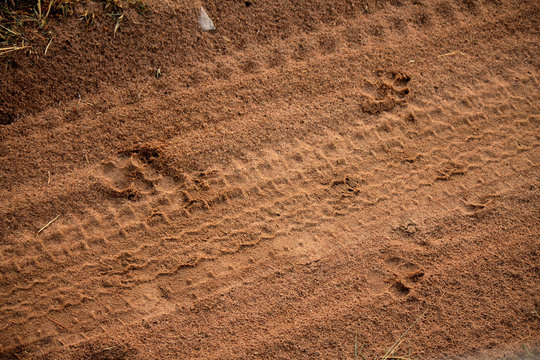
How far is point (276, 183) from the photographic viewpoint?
2365 millimetres

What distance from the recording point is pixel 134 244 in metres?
2.35

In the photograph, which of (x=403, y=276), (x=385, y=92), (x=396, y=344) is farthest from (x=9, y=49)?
(x=396, y=344)

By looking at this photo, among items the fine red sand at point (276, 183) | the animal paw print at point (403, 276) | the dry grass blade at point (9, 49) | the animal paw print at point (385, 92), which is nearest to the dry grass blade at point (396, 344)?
the fine red sand at point (276, 183)

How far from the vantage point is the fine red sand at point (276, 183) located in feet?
7.65

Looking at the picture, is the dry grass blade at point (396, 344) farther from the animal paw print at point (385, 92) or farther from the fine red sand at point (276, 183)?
the animal paw print at point (385, 92)

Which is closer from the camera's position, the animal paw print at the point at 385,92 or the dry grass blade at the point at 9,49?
the dry grass blade at the point at 9,49

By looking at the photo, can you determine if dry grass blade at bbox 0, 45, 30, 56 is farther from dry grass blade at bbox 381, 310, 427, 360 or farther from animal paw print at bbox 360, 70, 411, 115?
dry grass blade at bbox 381, 310, 427, 360

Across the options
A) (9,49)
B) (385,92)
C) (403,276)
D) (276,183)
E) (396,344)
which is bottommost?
(396,344)

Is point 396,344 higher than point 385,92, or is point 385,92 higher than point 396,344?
point 385,92

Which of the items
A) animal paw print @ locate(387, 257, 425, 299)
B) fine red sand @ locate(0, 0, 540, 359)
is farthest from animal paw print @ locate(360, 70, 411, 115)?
animal paw print @ locate(387, 257, 425, 299)

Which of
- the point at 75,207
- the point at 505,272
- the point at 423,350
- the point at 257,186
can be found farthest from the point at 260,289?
the point at 505,272

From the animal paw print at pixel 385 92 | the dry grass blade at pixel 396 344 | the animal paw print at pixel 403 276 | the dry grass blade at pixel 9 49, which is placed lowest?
the dry grass blade at pixel 396 344

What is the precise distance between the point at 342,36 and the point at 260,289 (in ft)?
6.30

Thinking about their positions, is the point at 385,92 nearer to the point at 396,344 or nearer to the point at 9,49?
the point at 396,344
